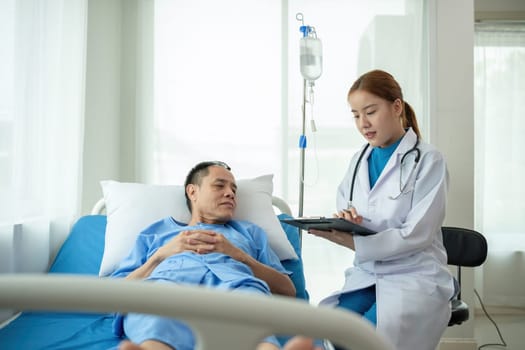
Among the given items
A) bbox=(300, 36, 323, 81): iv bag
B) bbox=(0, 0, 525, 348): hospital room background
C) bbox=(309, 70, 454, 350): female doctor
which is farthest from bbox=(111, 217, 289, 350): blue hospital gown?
bbox=(0, 0, 525, 348): hospital room background

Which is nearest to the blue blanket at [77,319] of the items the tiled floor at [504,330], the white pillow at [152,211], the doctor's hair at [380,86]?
the white pillow at [152,211]

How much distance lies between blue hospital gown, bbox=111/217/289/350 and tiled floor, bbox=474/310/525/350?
6.29 feet

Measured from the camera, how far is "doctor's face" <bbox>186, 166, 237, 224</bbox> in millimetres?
1889

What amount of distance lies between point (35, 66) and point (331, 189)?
5.85 ft

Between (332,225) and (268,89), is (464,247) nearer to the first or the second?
(332,225)

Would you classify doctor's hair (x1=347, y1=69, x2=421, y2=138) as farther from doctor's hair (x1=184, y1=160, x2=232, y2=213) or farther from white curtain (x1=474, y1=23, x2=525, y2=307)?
white curtain (x1=474, y1=23, x2=525, y2=307)

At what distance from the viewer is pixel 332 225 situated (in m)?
1.70

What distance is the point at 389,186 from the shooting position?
1928mm

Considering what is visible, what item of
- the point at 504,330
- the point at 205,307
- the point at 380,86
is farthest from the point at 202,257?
the point at 504,330

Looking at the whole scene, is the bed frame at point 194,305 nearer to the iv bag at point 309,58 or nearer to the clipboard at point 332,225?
the clipboard at point 332,225

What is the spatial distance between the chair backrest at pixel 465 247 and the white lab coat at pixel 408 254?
1.41ft

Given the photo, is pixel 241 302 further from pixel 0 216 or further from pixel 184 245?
pixel 0 216

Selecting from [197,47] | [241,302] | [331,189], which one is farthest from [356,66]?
[241,302]

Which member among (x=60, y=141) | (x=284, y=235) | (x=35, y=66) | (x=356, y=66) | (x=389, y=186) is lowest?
(x=284, y=235)
